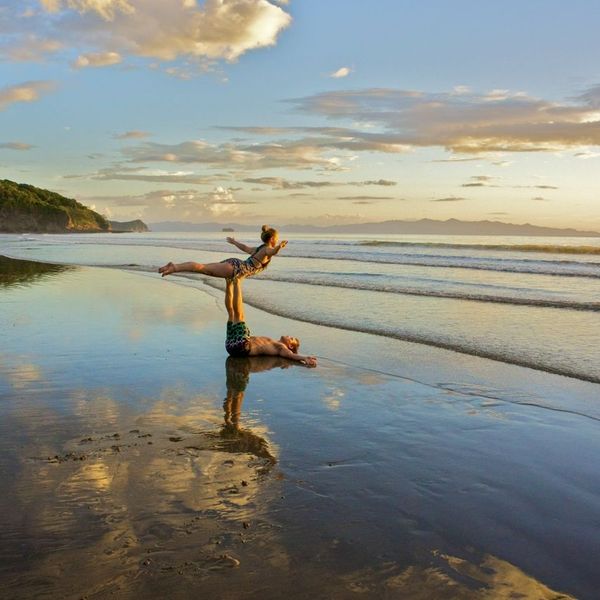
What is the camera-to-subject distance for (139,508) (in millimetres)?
4164

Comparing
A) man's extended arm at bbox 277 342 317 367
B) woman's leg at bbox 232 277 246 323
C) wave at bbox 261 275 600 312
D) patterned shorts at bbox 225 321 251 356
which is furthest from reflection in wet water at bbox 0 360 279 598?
wave at bbox 261 275 600 312

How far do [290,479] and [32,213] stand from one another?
16996cm

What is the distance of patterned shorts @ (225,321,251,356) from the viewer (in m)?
10.1

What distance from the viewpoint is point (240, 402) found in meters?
7.38

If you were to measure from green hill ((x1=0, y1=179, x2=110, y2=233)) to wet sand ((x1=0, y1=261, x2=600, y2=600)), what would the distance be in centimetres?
15761

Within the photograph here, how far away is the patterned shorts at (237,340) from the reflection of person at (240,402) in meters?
0.12

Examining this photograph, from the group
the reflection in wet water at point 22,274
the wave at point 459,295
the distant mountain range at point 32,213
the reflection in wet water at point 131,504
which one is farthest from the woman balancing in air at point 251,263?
the distant mountain range at point 32,213

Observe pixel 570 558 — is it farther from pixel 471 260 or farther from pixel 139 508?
pixel 471 260

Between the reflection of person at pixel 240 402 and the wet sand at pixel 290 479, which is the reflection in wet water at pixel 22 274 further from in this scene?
the reflection of person at pixel 240 402

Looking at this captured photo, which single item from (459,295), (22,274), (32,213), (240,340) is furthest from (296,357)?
(32,213)

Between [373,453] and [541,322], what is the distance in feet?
34.1

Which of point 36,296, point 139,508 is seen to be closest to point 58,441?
point 139,508

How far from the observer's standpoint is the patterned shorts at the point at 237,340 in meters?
10.1

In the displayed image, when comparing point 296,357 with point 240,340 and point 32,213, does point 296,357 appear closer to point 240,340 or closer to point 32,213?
point 240,340
